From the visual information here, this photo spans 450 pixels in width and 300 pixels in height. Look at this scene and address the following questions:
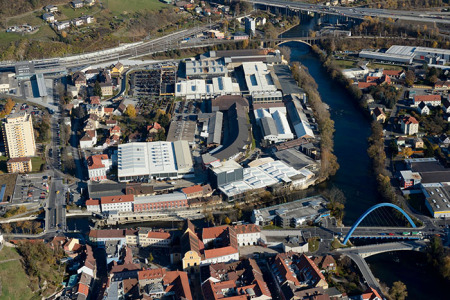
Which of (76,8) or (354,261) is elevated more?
(76,8)

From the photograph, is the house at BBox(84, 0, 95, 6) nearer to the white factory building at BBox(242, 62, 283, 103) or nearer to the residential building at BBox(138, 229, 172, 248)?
the white factory building at BBox(242, 62, 283, 103)

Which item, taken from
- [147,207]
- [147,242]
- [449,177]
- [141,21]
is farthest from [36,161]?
[141,21]

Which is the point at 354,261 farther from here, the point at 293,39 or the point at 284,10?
the point at 284,10

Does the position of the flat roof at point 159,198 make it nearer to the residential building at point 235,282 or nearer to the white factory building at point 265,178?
the white factory building at point 265,178

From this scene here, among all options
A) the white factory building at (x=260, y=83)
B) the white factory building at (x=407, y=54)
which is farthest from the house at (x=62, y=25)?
the white factory building at (x=407, y=54)

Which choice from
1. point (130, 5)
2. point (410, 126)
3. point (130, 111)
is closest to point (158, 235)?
point (130, 111)

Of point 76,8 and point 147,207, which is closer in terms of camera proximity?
point 147,207
